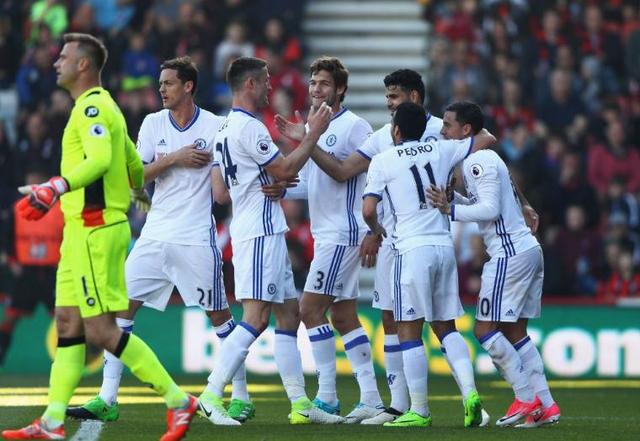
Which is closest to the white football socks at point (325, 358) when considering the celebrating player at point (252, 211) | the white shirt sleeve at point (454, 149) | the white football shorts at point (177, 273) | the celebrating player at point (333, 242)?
the celebrating player at point (333, 242)

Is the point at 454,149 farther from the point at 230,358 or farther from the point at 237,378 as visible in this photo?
the point at 237,378

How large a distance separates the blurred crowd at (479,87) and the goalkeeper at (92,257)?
9059mm

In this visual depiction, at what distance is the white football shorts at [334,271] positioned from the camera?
36.6 feet

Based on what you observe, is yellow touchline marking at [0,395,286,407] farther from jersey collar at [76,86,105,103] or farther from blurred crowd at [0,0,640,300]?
blurred crowd at [0,0,640,300]

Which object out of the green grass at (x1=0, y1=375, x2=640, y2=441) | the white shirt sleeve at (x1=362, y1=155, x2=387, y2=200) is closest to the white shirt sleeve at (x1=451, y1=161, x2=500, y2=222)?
the white shirt sleeve at (x1=362, y1=155, x2=387, y2=200)

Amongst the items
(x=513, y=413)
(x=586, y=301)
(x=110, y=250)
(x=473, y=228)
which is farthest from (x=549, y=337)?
(x=110, y=250)

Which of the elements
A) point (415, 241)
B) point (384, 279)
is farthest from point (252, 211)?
point (384, 279)

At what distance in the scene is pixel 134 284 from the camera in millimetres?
10914

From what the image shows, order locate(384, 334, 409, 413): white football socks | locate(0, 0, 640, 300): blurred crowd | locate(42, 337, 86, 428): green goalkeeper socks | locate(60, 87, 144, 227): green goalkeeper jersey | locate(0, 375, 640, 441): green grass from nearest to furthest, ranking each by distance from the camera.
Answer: locate(60, 87, 144, 227): green goalkeeper jersey < locate(42, 337, 86, 428): green goalkeeper socks < locate(0, 375, 640, 441): green grass < locate(384, 334, 409, 413): white football socks < locate(0, 0, 640, 300): blurred crowd

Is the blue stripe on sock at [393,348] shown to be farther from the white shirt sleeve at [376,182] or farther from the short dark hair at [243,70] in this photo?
the short dark hair at [243,70]

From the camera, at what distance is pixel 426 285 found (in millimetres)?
10344

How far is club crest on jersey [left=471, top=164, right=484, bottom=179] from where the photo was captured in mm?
10758

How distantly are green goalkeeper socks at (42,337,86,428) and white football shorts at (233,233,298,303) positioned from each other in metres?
1.63

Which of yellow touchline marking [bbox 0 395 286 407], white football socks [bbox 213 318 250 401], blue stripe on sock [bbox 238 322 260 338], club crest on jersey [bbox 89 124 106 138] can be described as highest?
club crest on jersey [bbox 89 124 106 138]
